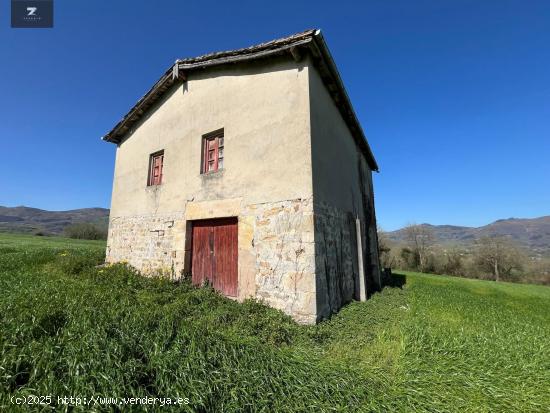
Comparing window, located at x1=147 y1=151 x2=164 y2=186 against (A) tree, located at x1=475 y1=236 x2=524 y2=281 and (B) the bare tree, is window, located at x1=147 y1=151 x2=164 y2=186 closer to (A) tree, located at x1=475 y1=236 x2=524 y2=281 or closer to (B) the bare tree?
(B) the bare tree

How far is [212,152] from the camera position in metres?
7.96

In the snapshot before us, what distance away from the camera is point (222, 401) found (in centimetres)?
264

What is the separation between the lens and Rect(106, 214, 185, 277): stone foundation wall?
26.7 ft

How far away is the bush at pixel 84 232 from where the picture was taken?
123 ft

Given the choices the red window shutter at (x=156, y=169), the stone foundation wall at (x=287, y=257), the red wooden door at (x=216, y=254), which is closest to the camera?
the stone foundation wall at (x=287, y=257)

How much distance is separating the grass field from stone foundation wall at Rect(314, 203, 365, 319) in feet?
2.15

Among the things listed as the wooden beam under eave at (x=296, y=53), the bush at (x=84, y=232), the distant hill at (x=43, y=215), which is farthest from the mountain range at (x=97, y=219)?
the wooden beam under eave at (x=296, y=53)

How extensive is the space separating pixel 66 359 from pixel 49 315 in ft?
4.69

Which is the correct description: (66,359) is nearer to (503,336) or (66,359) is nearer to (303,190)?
(303,190)

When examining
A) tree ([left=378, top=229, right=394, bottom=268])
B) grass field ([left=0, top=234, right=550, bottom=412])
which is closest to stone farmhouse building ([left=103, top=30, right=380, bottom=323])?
grass field ([left=0, top=234, right=550, bottom=412])

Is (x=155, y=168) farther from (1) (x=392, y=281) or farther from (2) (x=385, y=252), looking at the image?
(2) (x=385, y=252)

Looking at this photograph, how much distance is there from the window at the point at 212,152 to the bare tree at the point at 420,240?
2931cm

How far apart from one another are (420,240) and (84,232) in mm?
47108

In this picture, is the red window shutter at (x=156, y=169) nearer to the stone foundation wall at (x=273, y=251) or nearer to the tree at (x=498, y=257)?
the stone foundation wall at (x=273, y=251)
